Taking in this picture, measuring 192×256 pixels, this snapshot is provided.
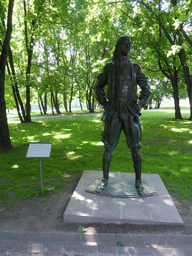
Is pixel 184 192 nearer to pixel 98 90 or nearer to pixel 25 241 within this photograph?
pixel 98 90

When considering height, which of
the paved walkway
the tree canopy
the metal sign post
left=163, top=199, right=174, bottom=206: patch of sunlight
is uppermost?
the tree canopy

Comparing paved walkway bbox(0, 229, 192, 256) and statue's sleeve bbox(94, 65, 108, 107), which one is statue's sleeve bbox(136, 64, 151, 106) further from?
paved walkway bbox(0, 229, 192, 256)

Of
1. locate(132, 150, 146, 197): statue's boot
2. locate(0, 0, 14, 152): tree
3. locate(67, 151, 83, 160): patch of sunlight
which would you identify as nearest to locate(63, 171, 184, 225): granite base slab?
locate(132, 150, 146, 197): statue's boot

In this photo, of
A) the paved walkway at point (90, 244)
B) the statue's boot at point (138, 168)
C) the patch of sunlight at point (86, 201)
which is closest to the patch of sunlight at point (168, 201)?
the statue's boot at point (138, 168)

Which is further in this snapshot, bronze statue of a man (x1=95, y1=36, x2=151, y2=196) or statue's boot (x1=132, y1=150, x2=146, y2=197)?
statue's boot (x1=132, y1=150, x2=146, y2=197)

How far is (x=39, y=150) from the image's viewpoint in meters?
3.89

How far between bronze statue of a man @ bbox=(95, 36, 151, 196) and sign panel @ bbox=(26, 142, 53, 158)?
126 cm

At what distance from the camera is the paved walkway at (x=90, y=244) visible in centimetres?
245

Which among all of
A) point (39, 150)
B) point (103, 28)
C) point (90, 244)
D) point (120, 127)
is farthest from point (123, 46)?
point (103, 28)

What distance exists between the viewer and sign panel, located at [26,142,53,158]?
378 centimetres

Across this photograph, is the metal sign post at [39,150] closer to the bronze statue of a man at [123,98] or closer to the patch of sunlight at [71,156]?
the bronze statue of a man at [123,98]

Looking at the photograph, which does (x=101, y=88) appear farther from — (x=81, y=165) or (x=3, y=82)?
(x=3, y=82)

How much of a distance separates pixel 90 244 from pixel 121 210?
31.6 inches

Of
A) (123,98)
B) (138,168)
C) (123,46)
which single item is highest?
(123,46)
